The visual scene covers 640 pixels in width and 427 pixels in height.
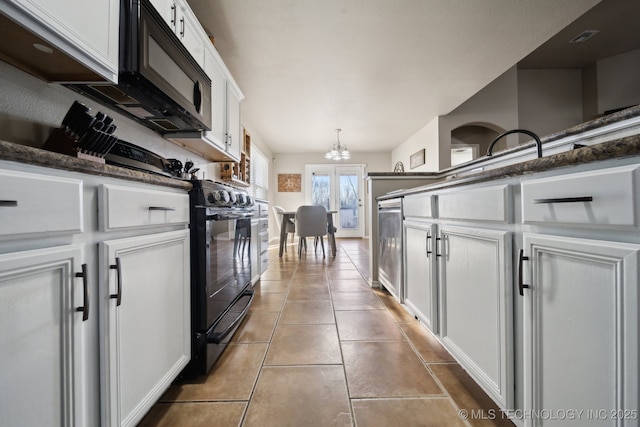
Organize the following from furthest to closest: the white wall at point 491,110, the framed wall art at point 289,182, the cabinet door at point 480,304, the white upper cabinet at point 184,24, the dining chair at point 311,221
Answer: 1. the framed wall art at point 289,182
2. the white wall at point 491,110
3. the dining chair at point 311,221
4. the white upper cabinet at point 184,24
5. the cabinet door at point 480,304

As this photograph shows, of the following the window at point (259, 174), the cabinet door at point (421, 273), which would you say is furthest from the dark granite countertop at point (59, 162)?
the window at point (259, 174)

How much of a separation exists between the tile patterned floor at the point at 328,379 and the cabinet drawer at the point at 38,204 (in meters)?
0.82

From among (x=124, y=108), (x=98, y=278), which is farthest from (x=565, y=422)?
(x=124, y=108)

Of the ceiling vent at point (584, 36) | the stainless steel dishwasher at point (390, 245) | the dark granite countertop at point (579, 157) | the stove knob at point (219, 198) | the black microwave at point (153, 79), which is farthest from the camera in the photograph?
Result: the ceiling vent at point (584, 36)

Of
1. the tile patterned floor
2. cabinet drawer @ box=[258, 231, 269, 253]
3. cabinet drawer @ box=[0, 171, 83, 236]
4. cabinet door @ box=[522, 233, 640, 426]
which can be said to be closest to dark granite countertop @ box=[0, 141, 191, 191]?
cabinet drawer @ box=[0, 171, 83, 236]

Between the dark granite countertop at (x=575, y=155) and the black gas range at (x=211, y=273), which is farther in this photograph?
the black gas range at (x=211, y=273)

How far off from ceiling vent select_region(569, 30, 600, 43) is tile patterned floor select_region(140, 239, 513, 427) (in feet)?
13.8

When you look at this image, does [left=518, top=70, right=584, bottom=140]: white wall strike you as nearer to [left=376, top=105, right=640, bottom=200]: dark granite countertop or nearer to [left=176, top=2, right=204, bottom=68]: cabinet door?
[left=376, top=105, right=640, bottom=200]: dark granite countertop

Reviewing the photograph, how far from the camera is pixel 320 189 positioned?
767 centimetres

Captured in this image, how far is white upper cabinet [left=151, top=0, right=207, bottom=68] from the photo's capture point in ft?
4.62

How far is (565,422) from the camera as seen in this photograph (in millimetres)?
617

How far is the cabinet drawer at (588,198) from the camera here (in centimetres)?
49

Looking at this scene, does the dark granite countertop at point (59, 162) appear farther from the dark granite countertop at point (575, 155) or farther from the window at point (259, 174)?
the window at point (259, 174)

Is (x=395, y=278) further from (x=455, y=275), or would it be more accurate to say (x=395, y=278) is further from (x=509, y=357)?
(x=509, y=357)
